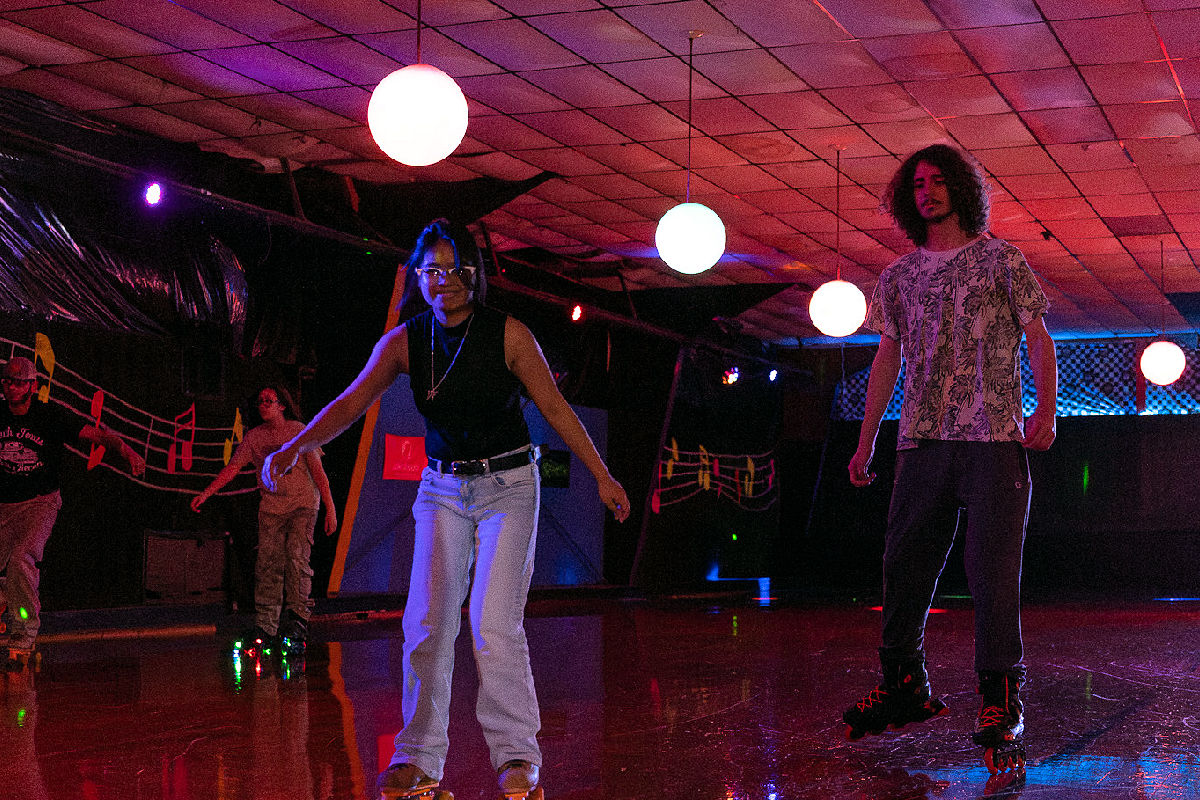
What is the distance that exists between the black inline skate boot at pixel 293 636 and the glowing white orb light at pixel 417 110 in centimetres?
275

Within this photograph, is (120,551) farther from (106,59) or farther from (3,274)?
(106,59)

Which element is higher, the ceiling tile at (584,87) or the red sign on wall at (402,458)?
the ceiling tile at (584,87)

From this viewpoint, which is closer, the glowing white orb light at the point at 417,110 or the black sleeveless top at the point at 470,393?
the black sleeveless top at the point at 470,393

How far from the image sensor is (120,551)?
24.7 ft

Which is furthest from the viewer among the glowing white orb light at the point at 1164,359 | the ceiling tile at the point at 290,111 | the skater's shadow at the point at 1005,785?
the glowing white orb light at the point at 1164,359

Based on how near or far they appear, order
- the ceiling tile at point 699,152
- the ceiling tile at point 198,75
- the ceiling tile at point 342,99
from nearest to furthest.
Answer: the ceiling tile at point 198,75 < the ceiling tile at point 342,99 < the ceiling tile at point 699,152

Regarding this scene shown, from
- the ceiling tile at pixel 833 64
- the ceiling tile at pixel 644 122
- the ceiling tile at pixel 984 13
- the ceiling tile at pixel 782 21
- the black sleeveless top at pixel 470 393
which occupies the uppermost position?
the ceiling tile at pixel 644 122

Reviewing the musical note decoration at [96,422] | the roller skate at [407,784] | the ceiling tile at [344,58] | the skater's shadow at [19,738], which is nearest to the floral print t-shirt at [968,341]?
the roller skate at [407,784]

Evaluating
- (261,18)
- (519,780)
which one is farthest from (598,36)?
(519,780)

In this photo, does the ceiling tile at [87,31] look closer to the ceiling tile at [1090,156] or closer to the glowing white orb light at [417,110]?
the glowing white orb light at [417,110]

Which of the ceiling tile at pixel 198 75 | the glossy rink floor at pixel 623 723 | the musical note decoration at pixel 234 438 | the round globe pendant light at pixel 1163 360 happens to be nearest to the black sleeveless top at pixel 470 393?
the glossy rink floor at pixel 623 723

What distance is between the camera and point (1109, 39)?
617 centimetres

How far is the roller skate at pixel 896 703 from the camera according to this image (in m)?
3.42

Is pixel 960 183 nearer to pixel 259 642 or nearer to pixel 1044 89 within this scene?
pixel 1044 89
